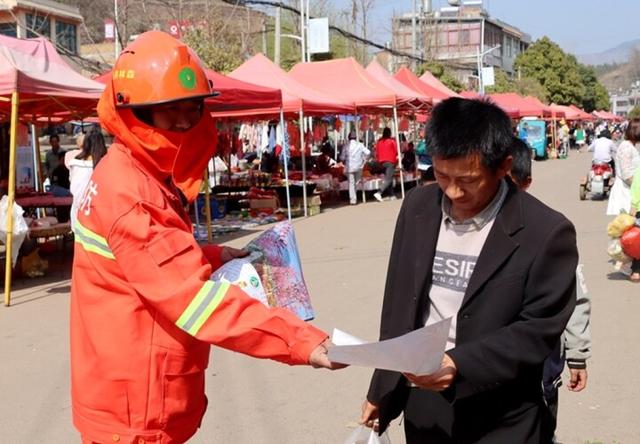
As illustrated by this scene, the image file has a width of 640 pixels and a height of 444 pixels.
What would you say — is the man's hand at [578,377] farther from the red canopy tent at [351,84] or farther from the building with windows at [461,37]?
the building with windows at [461,37]

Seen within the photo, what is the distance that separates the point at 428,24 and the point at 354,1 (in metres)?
13.5

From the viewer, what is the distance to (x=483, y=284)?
7.59 ft

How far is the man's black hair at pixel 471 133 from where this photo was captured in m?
2.29

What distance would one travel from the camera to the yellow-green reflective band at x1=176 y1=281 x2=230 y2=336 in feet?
6.70

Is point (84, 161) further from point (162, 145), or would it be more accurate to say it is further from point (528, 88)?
point (528, 88)

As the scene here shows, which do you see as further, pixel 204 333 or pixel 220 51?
pixel 220 51

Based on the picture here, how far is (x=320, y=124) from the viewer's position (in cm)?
2734

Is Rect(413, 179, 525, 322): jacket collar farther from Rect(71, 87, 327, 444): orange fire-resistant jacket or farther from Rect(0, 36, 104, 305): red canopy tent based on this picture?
Rect(0, 36, 104, 305): red canopy tent

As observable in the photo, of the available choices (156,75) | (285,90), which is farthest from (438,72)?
(156,75)

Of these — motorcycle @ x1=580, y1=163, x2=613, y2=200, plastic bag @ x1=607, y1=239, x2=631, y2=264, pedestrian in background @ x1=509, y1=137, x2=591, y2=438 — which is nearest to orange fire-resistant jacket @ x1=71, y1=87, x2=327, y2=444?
pedestrian in background @ x1=509, y1=137, x2=591, y2=438

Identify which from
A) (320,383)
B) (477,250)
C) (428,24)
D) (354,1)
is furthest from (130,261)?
(428,24)

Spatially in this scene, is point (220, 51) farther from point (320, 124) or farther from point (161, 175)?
point (161, 175)

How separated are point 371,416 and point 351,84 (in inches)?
659

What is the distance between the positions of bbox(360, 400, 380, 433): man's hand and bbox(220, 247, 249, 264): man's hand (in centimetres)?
69
